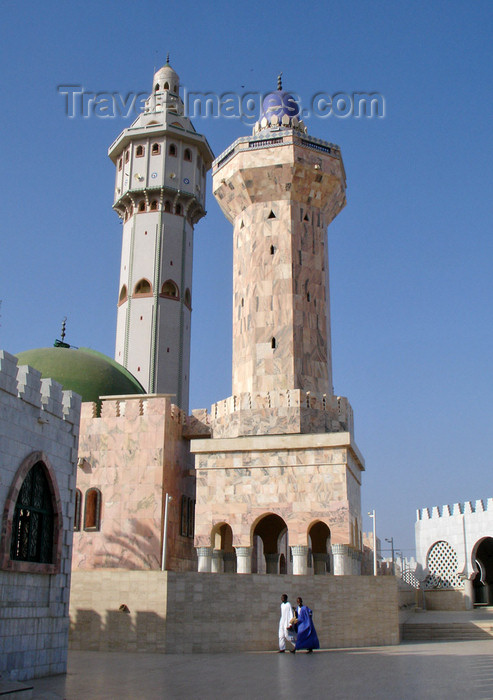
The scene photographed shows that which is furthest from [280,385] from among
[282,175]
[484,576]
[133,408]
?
[484,576]

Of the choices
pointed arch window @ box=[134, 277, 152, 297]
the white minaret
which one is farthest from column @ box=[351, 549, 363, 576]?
pointed arch window @ box=[134, 277, 152, 297]

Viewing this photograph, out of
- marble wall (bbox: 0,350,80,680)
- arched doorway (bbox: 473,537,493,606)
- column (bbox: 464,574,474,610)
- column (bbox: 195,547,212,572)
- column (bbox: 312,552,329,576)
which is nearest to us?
marble wall (bbox: 0,350,80,680)

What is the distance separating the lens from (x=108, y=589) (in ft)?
49.2

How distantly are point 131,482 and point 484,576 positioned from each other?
2484 cm

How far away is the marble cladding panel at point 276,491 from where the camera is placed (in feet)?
61.7

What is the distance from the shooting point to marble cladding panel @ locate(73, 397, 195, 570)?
65.8 feet

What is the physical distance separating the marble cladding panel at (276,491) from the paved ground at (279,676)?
4701 millimetres

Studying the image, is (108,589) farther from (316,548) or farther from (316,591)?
(316,548)

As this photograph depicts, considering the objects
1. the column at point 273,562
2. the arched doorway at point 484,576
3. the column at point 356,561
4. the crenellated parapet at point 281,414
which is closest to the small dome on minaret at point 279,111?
the crenellated parapet at point 281,414

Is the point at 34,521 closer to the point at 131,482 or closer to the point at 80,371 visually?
the point at 131,482

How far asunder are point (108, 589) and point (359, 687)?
7.46 metres

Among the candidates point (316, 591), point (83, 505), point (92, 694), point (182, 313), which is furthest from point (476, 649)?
point (182, 313)

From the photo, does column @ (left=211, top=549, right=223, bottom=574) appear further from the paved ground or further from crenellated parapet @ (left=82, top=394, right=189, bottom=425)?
the paved ground

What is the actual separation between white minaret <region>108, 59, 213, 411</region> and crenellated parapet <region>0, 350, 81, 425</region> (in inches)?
837
